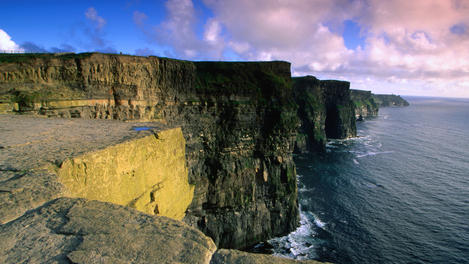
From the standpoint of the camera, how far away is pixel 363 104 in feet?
468

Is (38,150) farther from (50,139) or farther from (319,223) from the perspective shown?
(319,223)

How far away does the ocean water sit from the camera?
2483 centimetres

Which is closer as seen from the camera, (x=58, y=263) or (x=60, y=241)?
(x=58, y=263)

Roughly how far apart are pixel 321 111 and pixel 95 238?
3021 inches

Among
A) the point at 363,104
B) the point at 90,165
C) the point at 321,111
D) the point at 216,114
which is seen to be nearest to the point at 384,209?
the point at 216,114

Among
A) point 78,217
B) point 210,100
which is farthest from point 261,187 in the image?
point 78,217

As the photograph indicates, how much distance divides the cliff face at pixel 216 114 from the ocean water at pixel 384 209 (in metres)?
4.56

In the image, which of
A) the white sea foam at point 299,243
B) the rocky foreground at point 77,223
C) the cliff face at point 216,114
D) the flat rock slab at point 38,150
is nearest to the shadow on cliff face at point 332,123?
the cliff face at point 216,114

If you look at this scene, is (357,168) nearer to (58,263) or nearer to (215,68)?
(215,68)

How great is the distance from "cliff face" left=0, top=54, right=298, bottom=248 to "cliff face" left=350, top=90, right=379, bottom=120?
407 feet

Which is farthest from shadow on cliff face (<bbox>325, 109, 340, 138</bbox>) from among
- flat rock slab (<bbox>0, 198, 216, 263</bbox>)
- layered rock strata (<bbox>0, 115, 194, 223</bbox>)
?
flat rock slab (<bbox>0, 198, 216, 263</bbox>)

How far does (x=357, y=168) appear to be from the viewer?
48.3 meters

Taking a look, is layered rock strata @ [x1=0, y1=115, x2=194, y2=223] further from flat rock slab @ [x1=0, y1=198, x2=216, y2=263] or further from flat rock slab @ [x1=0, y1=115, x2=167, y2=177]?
flat rock slab @ [x1=0, y1=198, x2=216, y2=263]

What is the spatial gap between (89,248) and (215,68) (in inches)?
1030
